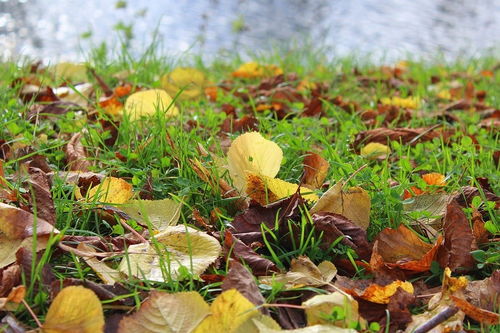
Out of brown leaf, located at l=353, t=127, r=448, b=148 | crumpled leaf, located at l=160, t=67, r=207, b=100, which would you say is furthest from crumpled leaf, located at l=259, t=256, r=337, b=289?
crumpled leaf, located at l=160, t=67, r=207, b=100

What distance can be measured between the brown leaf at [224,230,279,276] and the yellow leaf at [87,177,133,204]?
318 mm

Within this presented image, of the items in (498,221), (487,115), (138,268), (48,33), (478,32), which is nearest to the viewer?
(138,268)

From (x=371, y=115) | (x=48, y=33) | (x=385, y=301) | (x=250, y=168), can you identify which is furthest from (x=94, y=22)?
(x=385, y=301)

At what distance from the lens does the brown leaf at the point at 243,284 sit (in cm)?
123

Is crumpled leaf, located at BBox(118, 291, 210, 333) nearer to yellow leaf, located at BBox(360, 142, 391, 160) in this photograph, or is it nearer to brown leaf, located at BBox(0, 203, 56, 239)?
brown leaf, located at BBox(0, 203, 56, 239)

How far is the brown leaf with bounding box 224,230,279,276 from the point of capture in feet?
4.57

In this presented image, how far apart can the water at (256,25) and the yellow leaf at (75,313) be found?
3970mm

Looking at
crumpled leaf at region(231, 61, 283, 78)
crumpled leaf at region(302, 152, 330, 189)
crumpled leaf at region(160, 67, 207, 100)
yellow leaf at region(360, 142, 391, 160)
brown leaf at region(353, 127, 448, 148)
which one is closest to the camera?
crumpled leaf at region(302, 152, 330, 189)

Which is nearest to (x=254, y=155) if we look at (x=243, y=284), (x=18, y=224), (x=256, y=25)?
(x=243, y=284)

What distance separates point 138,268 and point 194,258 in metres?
0.14

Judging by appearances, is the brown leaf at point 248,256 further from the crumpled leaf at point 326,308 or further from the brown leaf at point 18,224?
the brown leaf at point 18,224

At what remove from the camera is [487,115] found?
2979 millimetres

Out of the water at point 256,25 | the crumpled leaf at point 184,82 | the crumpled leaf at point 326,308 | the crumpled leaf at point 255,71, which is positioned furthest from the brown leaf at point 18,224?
the water at point 256,25

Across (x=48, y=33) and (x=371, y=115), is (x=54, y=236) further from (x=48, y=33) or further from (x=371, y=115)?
(x=48, y=33)
